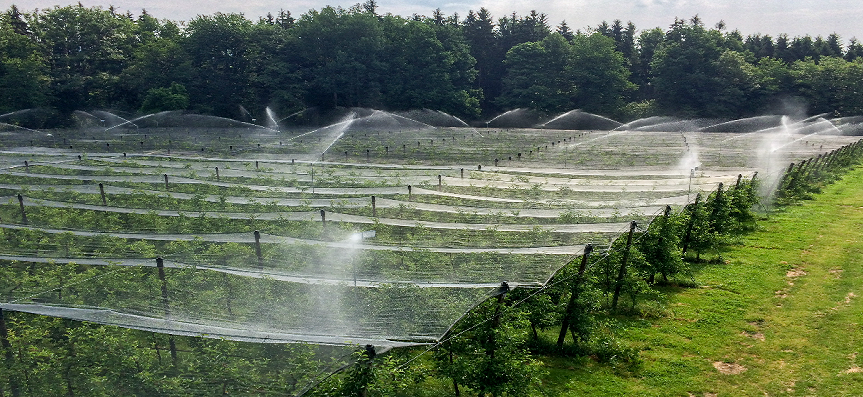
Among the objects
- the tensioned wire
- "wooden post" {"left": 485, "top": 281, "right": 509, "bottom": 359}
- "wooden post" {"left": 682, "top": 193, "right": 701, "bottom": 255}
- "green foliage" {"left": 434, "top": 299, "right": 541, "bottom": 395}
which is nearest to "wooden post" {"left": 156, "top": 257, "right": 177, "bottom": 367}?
the tensioned wire

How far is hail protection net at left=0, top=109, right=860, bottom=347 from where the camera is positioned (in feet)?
27.3

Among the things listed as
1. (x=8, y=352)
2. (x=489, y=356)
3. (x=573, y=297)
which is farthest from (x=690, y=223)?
(x=8, y=352)

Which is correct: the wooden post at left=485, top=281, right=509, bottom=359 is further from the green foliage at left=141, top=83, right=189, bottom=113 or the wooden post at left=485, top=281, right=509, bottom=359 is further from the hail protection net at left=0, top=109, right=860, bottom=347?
the green foliage at left=141, top=83, right=189, bottom=113

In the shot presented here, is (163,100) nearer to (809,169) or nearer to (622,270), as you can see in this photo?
(809,169)

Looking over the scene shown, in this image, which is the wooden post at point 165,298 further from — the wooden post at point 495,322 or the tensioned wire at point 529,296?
the wooden post at point 495,322

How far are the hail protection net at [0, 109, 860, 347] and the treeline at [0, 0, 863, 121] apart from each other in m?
24.7

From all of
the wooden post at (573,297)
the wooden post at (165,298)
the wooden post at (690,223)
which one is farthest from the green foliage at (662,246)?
the wooden post at (165,298)

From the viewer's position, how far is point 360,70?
59969 mm

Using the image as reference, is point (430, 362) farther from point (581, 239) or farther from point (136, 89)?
point (136, 89)

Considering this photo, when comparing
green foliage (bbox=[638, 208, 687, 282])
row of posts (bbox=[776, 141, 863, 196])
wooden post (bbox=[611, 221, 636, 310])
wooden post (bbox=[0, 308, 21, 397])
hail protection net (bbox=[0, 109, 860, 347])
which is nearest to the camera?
wooden post (bbox=[0, 308, 21, 397])

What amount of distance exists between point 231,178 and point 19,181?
288 inches

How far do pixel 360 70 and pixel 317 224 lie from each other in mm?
47881

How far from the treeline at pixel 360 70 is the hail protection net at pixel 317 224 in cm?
2468

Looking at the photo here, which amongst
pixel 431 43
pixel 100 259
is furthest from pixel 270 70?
pixel 100 259
